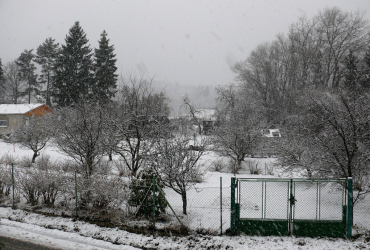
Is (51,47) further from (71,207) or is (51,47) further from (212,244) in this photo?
(212,244)

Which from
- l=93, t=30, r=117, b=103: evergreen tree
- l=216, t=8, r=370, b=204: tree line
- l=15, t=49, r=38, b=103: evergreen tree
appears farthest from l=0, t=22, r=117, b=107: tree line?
l=216, t=8, r=370, b=204: tree line

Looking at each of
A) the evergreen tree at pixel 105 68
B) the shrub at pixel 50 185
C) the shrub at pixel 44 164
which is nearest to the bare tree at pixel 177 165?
the shrub at pixel 50 185

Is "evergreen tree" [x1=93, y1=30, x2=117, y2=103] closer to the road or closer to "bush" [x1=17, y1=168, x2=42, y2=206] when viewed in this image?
"bush" [x1=17, y1=168, x2=42, y2=206]

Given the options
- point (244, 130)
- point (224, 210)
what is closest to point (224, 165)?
point (244, 130)

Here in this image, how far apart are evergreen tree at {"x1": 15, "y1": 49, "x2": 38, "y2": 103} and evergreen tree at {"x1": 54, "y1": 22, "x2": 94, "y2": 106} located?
1248cm

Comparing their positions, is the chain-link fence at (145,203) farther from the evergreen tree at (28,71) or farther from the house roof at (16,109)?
the evergreen tree at (28,71)

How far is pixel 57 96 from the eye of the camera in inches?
1410

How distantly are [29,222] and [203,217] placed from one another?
5221 millimetres

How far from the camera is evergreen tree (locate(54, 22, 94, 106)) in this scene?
118ft

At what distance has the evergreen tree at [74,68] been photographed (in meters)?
36.0

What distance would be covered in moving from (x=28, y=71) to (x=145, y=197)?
4937 centimetres

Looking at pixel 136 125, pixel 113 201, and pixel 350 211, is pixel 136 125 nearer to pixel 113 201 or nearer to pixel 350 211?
pixel 113 201

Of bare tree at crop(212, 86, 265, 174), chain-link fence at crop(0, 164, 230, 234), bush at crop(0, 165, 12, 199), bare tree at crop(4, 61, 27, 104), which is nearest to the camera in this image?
chain-link fence at crop(0, 164, 230, 234)

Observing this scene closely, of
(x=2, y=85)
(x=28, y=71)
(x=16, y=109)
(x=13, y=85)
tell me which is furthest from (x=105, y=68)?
(x=13, y=85)
